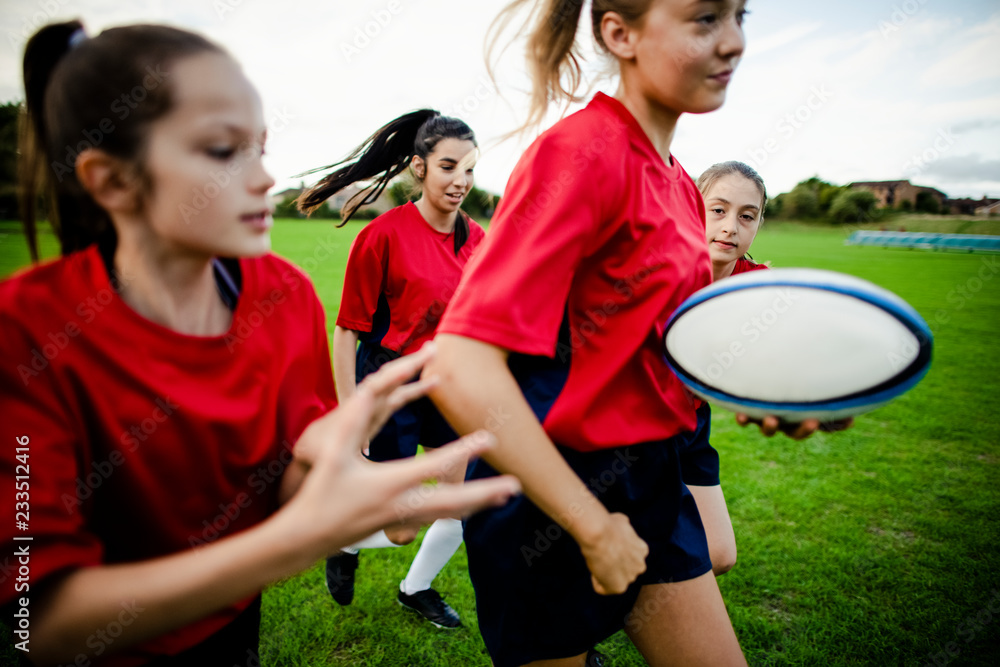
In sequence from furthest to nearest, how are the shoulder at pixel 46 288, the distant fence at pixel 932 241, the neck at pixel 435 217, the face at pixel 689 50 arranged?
1. the distant fence at pixel 932 241
2. the neck at pixel 435 217
3. the face at pixel 689 50
4. the shoulder at pixel 46 288

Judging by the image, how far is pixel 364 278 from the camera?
283 centimetres

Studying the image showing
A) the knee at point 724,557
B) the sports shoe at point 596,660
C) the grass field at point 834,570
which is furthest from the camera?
the grass field at point 834,570

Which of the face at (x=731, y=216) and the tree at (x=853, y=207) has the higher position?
the tree at (x=853, y=207)

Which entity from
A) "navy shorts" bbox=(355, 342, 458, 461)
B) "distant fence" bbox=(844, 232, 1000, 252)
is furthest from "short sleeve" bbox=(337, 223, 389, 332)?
"distant fence" bbox=(844, 232, 1000, 252)

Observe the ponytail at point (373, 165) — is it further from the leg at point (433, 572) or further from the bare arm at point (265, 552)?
the bare arm at point (265, 552)

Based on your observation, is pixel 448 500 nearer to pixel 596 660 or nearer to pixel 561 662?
pixel 561 662

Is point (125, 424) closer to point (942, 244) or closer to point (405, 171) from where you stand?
point (405, 171)

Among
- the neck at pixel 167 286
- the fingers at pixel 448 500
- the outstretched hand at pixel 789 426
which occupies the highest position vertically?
the neck at pixel 167 286

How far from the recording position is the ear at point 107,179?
3.09 ft

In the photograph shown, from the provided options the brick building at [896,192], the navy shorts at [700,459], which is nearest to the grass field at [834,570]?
the navy shorts at [700,459]

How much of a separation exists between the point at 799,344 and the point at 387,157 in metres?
2.69

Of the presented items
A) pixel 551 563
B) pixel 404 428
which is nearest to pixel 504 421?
pixel 551 563

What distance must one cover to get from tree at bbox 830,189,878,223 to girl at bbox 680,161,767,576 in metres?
67.8

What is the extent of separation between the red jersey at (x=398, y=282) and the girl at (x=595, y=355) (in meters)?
1.48
